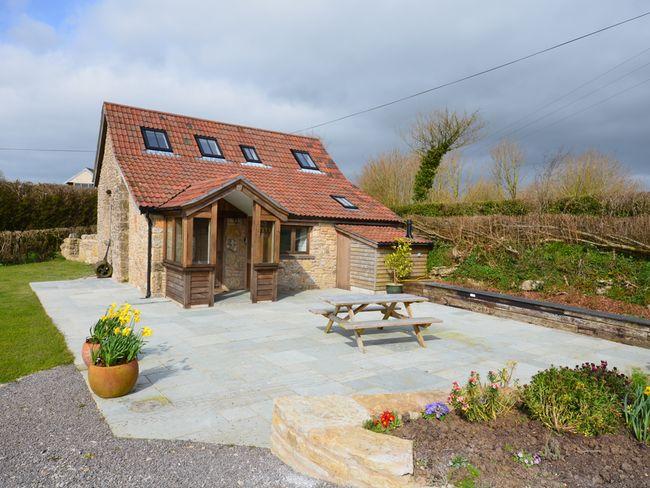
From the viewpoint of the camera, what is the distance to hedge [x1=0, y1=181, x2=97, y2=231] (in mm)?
22469

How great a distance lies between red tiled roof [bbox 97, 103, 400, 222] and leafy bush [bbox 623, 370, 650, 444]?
421 inches

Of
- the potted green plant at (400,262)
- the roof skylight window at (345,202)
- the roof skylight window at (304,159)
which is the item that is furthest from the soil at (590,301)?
the roof skylight window at (304,159)

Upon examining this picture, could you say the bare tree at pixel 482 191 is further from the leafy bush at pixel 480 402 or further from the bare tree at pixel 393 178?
the leafy bush at pixel 480 402

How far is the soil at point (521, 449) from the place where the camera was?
335cm

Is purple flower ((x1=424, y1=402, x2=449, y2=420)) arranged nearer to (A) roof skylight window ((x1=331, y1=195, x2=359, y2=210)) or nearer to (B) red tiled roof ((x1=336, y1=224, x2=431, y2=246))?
(B) red tiled roof ((x1=336, y1=224, x2=431, y2=246))

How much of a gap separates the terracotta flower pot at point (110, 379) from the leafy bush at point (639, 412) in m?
5.06

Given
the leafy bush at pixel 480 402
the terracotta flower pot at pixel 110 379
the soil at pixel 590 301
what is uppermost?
the soil at pixel 590 301

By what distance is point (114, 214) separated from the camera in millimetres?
15773

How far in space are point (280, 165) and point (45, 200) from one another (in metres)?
13.8

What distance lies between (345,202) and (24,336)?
11.4 metres

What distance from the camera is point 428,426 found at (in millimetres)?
4062

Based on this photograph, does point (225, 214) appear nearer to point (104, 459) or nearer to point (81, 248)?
point (104, 459)

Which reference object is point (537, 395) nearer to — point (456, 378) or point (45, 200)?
point (456, 378)

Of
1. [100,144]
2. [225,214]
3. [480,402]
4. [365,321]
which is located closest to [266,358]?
[365,321]
